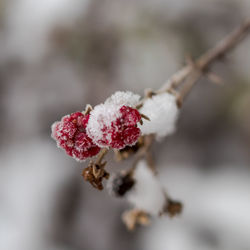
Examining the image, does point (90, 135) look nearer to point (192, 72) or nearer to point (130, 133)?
point (130, 133)

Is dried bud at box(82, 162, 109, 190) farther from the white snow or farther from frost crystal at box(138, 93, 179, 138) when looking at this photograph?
frost crystal at box(138, 93, 179, 138)

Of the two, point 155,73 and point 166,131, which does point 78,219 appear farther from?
point 166,131

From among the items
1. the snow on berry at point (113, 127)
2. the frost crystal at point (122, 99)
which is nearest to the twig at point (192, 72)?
the frost crystal at point (122, 99)

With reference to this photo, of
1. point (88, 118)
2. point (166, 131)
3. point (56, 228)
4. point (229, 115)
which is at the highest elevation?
point (229, 115)

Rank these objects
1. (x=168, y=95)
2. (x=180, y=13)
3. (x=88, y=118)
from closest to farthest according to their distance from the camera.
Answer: (x=88, y=118) < (x=168, y=95) < (x=180, y=13)

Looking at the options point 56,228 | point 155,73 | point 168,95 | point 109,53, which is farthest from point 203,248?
point 168,95

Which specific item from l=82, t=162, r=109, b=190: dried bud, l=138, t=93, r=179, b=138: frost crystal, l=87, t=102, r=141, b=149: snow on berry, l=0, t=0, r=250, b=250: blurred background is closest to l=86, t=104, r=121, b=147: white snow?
l=87, t=102, r=141, b=149: snow on berry
